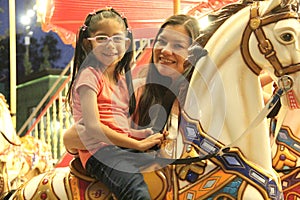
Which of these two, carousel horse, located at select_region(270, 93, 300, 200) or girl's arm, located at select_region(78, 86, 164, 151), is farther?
carousel horse, located at select_region(270, 93, 300, 200)

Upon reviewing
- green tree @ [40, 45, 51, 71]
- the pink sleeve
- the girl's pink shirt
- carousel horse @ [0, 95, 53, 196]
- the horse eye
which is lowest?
carousel horse @ [0, 95, 53, 196]

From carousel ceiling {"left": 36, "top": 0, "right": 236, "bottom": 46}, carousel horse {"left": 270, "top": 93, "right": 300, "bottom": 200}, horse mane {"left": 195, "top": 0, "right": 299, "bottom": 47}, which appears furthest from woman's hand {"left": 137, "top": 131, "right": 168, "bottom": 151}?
carousel ceiling {"left": 36, "top": 0, "right": 236, "bottom": 46}

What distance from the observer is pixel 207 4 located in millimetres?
5598

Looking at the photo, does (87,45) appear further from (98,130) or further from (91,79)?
(98,130)

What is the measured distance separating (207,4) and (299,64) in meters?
3.49

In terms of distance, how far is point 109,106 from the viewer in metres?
2.39

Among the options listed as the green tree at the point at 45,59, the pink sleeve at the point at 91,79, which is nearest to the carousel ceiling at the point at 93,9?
the green tree at the point at 45,59

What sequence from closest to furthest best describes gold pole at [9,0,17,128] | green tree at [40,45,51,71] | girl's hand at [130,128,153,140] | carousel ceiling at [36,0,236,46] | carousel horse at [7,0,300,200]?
carousel horse at [7,0,300,200] → girl's hand at [130,128,153,140] → gold pole at [9,0,17,128] → carousel ceiling at [36,0,236,46] → green tree at [40,45,51,71]

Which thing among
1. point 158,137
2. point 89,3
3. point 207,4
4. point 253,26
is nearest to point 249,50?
point 253,26

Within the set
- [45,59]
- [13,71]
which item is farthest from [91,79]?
[45,59]

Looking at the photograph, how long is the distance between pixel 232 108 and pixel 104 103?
480 millimetres

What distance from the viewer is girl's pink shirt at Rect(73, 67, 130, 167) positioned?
2.34 metres

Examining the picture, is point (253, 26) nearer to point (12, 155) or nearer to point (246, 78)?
point (246, 78)

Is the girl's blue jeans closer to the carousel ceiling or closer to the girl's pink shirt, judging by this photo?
the girl's pink shirt
